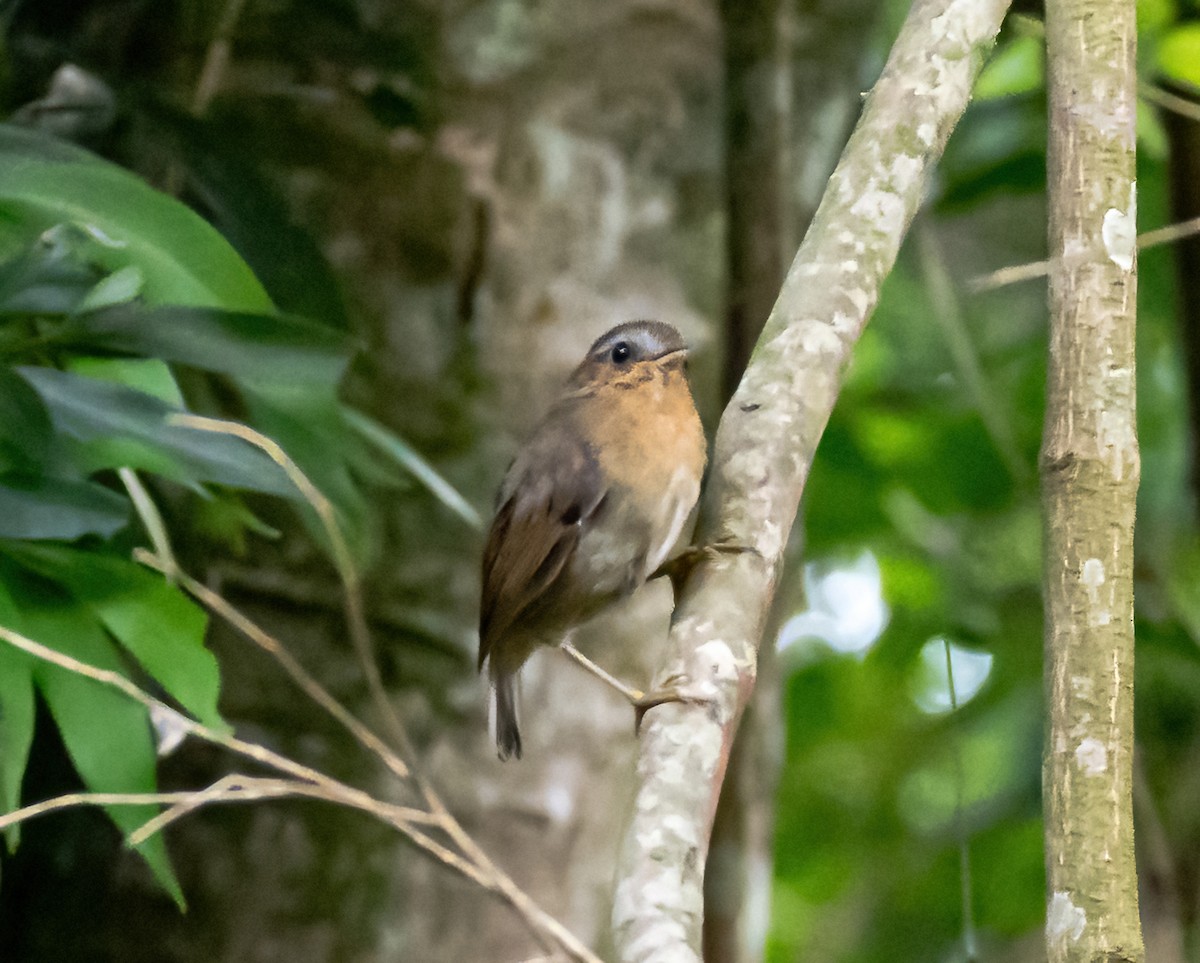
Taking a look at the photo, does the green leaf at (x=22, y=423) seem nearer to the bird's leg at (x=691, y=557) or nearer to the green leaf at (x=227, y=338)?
the green leaf at (x=227, y=338)

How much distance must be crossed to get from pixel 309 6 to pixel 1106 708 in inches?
71.3

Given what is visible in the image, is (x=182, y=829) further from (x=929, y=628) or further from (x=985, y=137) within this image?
(x=985, y=137)

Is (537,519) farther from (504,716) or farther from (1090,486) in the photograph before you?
(1090,486)

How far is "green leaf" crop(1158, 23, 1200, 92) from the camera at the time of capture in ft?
7.62

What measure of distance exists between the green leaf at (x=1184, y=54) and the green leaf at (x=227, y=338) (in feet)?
5.08

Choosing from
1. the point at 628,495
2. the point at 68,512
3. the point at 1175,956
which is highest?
the point at 628,495

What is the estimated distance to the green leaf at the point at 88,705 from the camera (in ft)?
5.21

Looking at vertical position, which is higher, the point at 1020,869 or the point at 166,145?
the point at 166,145

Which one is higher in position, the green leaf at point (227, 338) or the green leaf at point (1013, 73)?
the green leaf at point (1013, 73)

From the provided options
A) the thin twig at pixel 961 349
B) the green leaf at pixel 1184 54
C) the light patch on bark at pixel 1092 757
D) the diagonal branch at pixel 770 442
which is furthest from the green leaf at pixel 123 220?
the green leaf at pixel 1184 54

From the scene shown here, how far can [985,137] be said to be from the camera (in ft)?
11.1

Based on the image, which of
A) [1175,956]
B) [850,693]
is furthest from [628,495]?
[850,693]

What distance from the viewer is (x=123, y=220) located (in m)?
1.78

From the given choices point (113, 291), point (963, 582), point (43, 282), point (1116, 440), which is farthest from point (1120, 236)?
point (963, 582)
